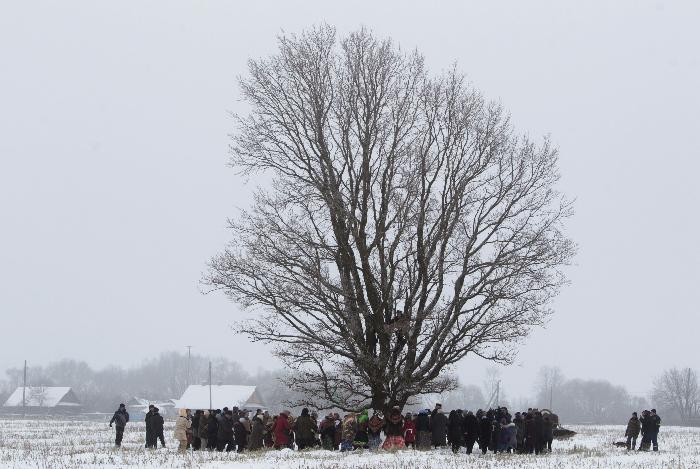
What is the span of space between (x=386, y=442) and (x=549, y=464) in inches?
206

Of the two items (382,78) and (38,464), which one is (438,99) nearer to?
(382,78)

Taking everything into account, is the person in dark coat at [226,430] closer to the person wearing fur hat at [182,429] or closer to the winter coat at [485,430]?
the person wearing fur hat at [182,429]

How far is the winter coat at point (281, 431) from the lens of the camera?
2528cm

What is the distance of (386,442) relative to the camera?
23.5 metres

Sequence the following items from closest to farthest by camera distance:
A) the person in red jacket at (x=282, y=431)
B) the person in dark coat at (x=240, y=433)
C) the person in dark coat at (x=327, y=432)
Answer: the person in red jacket at (x=282, y=431), the person in dark coat at (x=327, y=432), the person in dark coat at (x=240, y=433)

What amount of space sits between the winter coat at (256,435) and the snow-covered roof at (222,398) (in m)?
78.4

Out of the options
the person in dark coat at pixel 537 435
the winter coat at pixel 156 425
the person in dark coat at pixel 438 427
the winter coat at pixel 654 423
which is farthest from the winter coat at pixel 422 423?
the winter coat at pixel 156 425

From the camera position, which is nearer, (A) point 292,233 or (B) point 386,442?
(A) point 292,233

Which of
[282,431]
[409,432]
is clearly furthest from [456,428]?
[282,431]

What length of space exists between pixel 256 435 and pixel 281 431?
1074mm

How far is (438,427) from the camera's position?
24.6 meters

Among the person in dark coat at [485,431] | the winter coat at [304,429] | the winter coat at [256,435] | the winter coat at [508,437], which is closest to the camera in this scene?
the person in dark coat at [485,431]

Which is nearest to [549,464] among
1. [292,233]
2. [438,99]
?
[292,233]

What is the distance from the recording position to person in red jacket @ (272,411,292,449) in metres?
25.2
